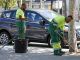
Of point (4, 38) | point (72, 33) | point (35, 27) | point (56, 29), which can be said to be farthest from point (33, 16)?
point (56, 29)

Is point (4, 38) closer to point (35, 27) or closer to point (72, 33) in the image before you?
point (35, 27)

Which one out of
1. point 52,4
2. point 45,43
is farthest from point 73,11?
point 52,4

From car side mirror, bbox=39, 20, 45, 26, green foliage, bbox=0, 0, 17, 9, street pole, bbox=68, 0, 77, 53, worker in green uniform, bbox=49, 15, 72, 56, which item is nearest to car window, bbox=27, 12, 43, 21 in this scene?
car side mirror, bbox=39, 20, 45, 26

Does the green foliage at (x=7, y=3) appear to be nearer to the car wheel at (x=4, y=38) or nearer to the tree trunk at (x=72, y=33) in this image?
the car wheel at (x=4, y=38)

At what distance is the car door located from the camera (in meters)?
14.3

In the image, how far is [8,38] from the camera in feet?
50.2

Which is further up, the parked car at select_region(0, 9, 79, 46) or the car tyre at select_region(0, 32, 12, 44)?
the parked car at select_region(0, 9, 79, 46)

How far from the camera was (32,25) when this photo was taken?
14.6 meters

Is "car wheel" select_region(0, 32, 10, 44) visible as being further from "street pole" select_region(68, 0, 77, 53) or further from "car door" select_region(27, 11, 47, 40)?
"street pole" select_region(68, 0, 77, 53)

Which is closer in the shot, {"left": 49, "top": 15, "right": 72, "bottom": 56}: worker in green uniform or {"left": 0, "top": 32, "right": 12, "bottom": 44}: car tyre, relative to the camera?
{"left": 49, "top": 15, "right": 72, "bottom": 56}: worker in green uniform

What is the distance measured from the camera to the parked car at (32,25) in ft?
46.9

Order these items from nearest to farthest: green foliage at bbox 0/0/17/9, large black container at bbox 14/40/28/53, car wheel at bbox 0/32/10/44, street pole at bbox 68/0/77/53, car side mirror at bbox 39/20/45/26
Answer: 1. street pole at bbox 68/0/77/53
2. large black container at bbox 14/40/28/53
3. car side mirror at bbox 39/20/45/26
4. car wheel at bbox 0/32/10/44
5. green foliage at bbox 0/0/17/9

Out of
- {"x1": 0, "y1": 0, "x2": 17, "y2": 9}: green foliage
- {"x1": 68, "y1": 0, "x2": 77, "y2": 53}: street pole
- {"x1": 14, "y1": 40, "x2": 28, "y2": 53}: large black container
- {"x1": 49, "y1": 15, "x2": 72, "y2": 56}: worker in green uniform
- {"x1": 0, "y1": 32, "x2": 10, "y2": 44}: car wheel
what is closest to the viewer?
{"x1": 49, "y1": 15, "x2": 72, "y2": 56}: worker in green uniform

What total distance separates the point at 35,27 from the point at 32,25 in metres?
0.18
